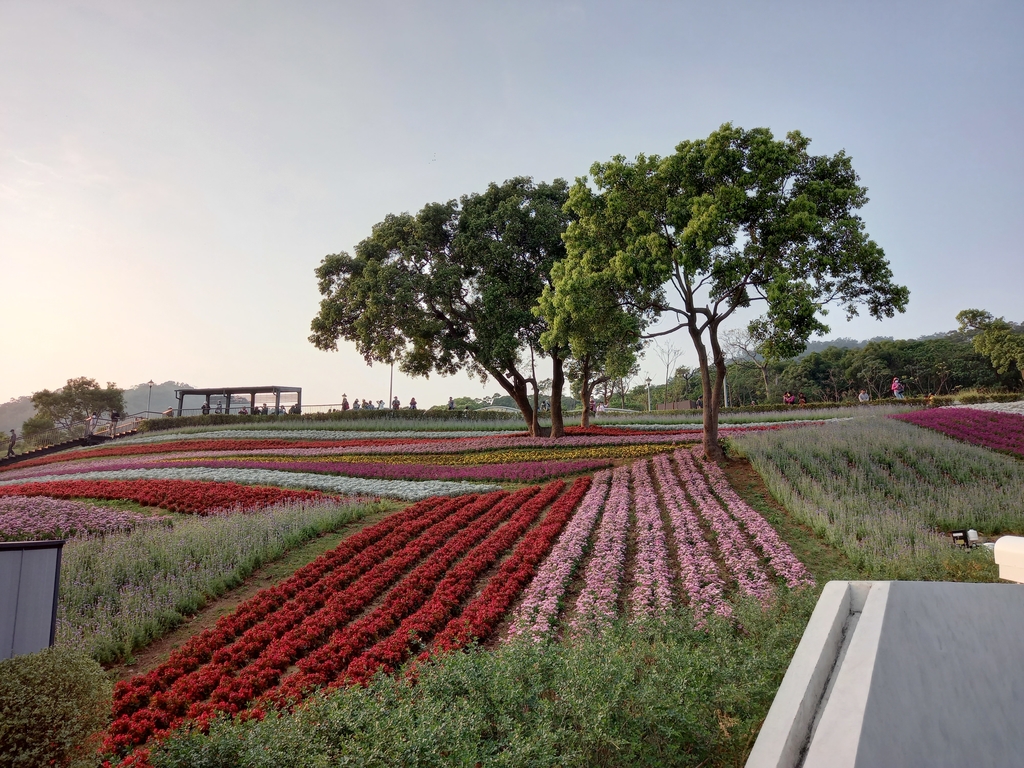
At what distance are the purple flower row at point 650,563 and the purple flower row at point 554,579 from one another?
0.87 metres

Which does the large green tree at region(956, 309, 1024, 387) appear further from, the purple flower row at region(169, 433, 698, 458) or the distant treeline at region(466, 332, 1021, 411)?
the purple flower row at region(169, 433, 698, 458)

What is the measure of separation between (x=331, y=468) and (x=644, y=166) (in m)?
12.5

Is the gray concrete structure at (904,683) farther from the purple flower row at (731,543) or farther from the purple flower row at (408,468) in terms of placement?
the purple flower row at (408,468)

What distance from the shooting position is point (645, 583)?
7.57m

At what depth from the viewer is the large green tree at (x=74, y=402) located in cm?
7562

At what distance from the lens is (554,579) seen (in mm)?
7930

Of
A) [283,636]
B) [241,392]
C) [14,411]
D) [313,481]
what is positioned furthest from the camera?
[14,411]

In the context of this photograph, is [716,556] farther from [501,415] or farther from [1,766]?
[501,415]

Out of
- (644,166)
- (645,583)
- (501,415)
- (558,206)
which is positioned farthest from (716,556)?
(501,415)

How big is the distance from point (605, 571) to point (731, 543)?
221 centimetres

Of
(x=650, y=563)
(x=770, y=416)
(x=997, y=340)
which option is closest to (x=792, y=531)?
(x=650, y=563)

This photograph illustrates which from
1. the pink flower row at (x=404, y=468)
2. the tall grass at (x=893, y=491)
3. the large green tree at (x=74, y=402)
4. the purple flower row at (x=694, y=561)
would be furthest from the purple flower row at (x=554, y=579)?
the large green tree at (x=74, y=402)

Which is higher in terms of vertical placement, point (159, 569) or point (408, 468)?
point (408, 468)

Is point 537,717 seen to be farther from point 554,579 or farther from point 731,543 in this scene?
point 731,543
